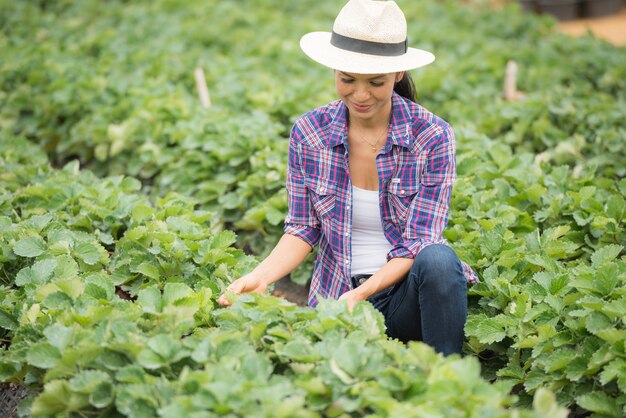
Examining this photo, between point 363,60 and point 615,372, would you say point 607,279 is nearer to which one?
point 615,372

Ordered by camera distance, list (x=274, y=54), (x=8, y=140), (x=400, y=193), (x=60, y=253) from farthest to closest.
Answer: (x=274, y=54)
(x=8, y=140)
(x=60, y=253)
(x=400, y=193)

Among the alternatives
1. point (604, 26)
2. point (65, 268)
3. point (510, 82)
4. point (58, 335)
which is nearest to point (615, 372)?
point (58, 335)

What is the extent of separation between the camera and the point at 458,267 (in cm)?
244

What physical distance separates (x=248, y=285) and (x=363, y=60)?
82 centimetres

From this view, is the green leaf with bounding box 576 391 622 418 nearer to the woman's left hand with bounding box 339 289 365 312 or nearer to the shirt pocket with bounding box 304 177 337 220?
the woman's left hand with bounding box 339 289 365 312

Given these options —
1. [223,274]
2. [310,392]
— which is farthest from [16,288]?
[310,392]

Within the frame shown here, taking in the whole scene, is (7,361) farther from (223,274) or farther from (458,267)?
(458,267)

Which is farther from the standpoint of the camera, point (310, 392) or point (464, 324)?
point (464, 324)

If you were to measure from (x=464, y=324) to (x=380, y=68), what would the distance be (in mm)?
868

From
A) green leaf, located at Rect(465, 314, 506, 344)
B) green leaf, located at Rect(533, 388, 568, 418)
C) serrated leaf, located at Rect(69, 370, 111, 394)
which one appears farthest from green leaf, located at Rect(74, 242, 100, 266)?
green leaf, located at Rect(533, 388, 568, 418)

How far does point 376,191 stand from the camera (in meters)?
2.69

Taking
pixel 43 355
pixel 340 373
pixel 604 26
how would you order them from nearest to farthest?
pixel 340 373, pixel 43 355, pixel 604 26

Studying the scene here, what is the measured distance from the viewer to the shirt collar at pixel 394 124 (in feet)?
8.52

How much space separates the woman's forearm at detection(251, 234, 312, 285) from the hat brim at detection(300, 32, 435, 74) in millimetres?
636
